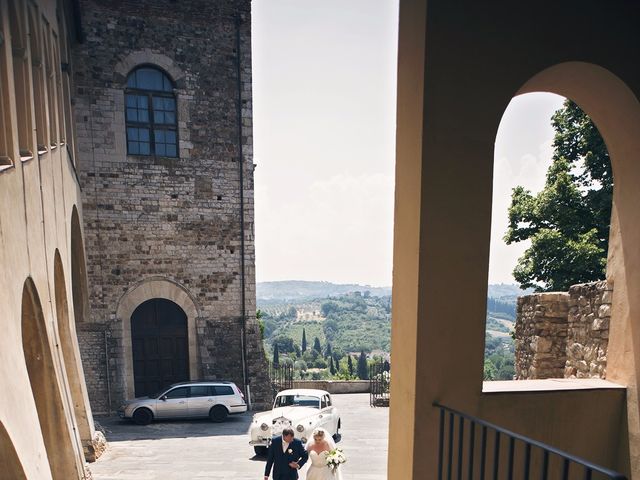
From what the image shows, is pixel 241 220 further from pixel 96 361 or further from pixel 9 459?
pixel 9 459

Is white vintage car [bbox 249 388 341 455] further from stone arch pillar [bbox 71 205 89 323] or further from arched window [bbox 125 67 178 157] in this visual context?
arched window [bbox 125 67 178 157]

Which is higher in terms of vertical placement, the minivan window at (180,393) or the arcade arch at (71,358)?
the arcade arch at (71,358)

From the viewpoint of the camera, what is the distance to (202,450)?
29.9 ft

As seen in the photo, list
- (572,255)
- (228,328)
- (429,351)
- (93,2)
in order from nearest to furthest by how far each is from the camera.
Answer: (429,351) < (572,255) < (93,2) < (228,328)

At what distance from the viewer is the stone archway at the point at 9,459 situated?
3.81m

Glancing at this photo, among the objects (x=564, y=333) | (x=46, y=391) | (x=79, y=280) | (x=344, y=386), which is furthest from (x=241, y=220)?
(x=564, y=333)

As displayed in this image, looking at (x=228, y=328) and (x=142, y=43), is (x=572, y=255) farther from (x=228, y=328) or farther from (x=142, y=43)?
(x=142, y=43)

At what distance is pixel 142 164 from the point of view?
13.6m

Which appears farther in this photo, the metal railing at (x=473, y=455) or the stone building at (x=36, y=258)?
the stone building at (x=36, y=258)

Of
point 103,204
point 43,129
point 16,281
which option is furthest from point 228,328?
point 16,281

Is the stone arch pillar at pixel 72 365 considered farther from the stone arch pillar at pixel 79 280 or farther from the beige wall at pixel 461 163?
the beige wall at pixel 461 163

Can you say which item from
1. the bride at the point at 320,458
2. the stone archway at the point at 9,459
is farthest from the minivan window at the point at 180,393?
the stone archway at the point at 9,459

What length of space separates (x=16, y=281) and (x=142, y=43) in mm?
11377

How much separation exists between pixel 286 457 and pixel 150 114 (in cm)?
1204
